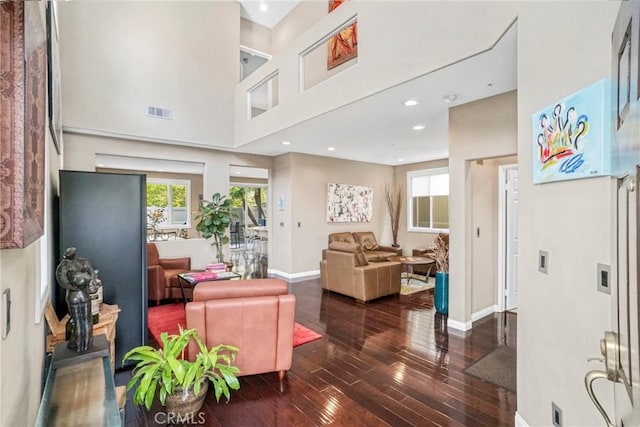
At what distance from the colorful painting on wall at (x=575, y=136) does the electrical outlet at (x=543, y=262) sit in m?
0.43

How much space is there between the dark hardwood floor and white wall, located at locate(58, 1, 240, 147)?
4247 millimetres

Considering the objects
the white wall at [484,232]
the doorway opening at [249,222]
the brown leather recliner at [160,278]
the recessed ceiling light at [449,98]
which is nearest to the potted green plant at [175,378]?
the brown leather recliner at [160,278]

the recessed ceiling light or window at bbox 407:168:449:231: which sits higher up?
the recessed ceiling light

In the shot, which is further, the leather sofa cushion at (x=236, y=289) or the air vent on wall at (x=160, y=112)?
the air vent on wall at (x=160, y=112)

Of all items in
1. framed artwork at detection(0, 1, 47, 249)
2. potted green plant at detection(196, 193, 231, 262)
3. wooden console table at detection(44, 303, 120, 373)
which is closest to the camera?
framed artwork at detection(0, 1, 47, 249)

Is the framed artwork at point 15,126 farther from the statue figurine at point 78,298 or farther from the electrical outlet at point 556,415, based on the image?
the electrical outlet at point 556,415

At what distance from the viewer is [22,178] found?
0.81 m

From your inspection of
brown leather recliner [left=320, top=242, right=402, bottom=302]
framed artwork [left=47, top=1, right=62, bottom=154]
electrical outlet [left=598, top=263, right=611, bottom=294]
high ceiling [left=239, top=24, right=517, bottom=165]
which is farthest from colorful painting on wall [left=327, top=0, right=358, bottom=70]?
electrical outlet [left=598, top=263, right=611, bottom=294]

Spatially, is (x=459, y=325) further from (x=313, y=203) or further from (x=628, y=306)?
(x=313, y=203)

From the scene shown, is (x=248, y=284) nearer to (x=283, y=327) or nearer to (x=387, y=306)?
(x=283, y=327)

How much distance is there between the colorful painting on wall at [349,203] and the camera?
23.5 feet

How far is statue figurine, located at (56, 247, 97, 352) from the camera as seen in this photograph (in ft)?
5.36

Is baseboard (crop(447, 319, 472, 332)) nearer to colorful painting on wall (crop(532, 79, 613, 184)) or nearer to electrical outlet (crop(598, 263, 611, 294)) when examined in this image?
colorful painting on wall (crop(532, 79, 613, 184))

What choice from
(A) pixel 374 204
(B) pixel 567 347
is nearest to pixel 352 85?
(B) pixel 567 347
